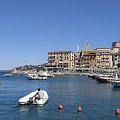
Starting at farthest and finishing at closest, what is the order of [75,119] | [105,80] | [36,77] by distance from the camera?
[36,77] < [105,80] < [75,119]

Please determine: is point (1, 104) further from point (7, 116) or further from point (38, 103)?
point (7, 116)

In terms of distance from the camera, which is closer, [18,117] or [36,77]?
[18,117]

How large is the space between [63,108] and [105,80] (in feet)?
255

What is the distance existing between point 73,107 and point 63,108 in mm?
2072

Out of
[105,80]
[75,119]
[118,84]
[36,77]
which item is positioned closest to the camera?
[75,119]

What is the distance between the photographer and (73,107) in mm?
49531

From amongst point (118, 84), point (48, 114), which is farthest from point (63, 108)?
point (118, 84)

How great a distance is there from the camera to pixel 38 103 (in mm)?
49438

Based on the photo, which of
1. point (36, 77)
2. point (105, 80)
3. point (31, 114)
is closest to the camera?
point (31, 114)

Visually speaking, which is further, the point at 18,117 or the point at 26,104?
the point at 26,104

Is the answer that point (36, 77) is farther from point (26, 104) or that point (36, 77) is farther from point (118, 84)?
point (26, 104)

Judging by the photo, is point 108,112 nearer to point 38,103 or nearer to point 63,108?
point 63,108

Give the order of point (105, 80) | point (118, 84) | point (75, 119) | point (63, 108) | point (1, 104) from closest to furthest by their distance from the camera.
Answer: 1. point (75, 119)
2. point (63, 108)
3. point (1, 104)
4. point (118, 84)
5. point (105, 80)

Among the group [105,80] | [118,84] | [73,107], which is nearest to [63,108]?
[73,107]
